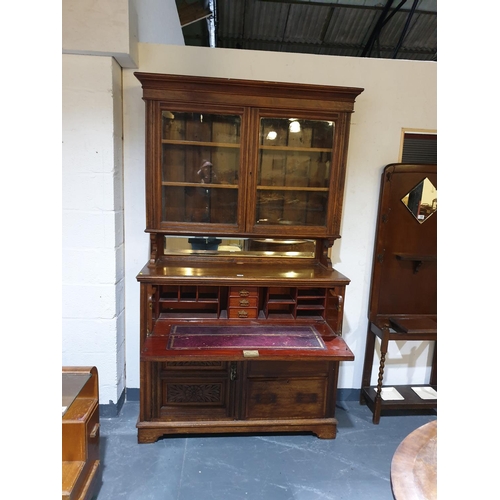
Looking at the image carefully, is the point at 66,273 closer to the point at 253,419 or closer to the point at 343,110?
the point at 253,419

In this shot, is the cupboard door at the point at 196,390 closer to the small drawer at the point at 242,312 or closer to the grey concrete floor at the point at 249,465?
the grey concrete floor at the point at 249,465

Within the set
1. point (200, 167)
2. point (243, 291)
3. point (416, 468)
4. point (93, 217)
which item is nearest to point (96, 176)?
point (93, 217)

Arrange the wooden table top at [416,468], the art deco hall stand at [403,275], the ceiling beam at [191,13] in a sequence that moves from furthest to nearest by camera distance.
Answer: the ceiling beam at [191,13], the art deco hall stand at [403,275], the wooden table top at [416,468]

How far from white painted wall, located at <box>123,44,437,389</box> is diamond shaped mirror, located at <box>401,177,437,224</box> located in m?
0.23

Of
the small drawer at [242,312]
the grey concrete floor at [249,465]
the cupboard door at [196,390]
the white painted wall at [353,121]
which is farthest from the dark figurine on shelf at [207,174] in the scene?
the grey concrete floor at [249,465]

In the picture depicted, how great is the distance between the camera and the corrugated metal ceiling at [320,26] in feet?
10.1

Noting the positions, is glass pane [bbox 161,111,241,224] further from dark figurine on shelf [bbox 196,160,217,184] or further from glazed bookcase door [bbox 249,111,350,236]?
glazed bookcase door [bbox 249,111,350,236]

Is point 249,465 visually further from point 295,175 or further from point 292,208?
point 295,175

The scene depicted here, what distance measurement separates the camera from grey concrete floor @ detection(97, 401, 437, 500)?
5.58 feet

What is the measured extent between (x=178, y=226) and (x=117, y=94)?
35.2 inches

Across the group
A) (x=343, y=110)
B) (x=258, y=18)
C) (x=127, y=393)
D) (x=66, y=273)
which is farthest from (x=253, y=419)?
(x=258, y=18)

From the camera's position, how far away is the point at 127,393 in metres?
2.38

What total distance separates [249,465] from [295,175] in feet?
5.79
